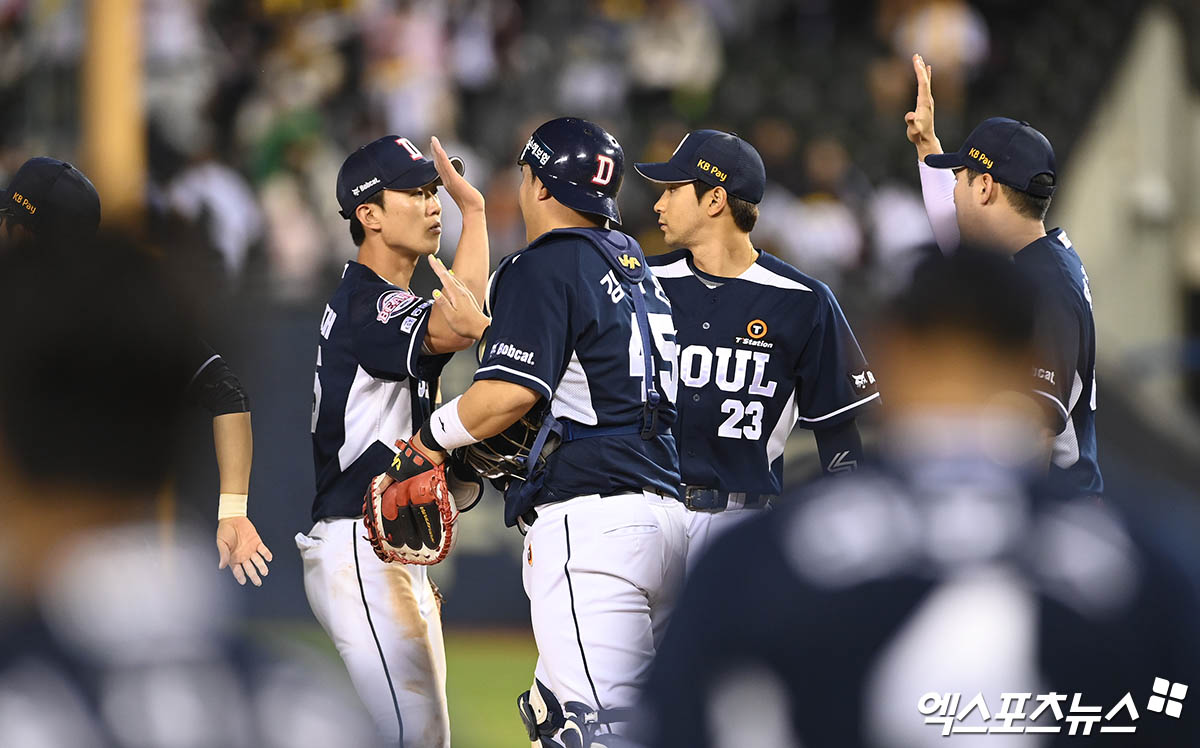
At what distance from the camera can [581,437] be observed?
516 cm

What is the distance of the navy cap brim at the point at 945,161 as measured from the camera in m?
5.61

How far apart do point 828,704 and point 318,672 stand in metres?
0.73

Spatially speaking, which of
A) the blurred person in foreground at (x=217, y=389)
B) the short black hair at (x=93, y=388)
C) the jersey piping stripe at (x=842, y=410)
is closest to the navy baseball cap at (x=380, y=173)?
the blurred person in foreground at (x=217, y=389)

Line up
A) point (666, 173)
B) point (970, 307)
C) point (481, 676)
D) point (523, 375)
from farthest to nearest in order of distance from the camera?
point (481, 676) < point (666, 173) < point (523, 375) < point (970, 307)

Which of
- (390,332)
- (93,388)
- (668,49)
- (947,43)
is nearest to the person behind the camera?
(93,388)

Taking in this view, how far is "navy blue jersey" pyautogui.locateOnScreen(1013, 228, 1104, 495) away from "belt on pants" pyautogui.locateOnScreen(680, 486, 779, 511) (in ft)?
3.72

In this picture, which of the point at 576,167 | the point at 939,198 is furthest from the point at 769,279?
the point at 576,167

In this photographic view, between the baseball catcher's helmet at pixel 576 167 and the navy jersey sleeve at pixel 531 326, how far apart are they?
0.92 ft

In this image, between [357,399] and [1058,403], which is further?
[357,399]

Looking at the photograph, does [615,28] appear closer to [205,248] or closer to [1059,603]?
[205,248]

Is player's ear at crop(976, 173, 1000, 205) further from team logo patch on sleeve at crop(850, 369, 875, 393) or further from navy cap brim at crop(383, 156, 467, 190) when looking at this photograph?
navy cap brim at crop(383, 156, 467, 190)

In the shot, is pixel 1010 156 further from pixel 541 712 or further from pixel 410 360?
pixel 541 712

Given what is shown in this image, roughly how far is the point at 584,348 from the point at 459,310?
0.41 m

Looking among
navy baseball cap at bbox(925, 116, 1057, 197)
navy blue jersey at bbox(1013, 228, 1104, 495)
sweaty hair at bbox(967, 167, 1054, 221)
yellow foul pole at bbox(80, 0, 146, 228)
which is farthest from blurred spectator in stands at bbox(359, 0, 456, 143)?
navy blue jersey at bbox(1013, 228, 1104, 495)
